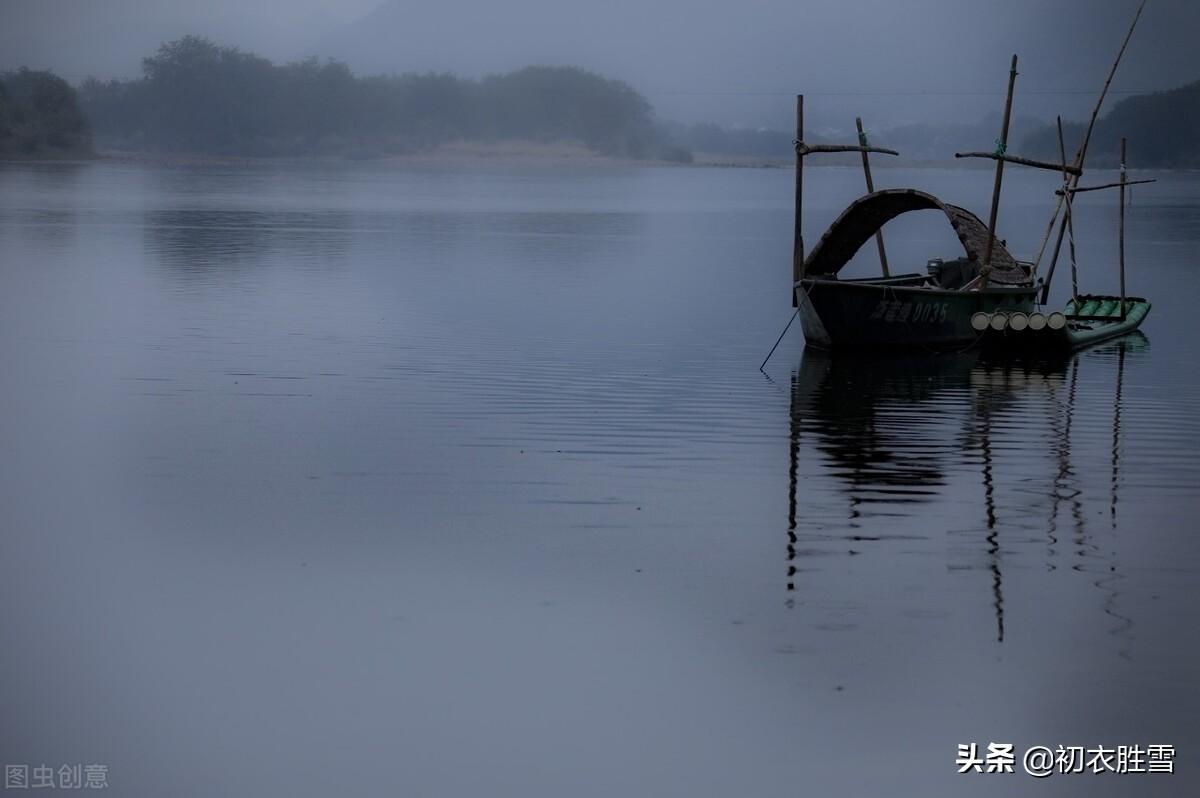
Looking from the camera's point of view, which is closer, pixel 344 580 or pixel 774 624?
pixel 774 624

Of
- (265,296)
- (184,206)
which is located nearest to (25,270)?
(265,296)

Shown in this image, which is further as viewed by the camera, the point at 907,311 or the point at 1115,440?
the point at 907,311

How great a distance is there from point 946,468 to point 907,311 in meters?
11.4

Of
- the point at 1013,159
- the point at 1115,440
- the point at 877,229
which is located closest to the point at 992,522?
the point at 1115,440

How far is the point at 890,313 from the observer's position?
30656 mm

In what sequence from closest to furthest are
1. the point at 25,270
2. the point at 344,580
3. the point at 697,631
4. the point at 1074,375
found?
the point at 697,631 < the point at 344,580 < the point at 1074,375 < the point at 25,270

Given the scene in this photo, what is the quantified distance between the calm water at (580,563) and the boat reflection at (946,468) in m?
0.09

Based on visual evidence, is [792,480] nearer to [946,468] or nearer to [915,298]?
[946,468]

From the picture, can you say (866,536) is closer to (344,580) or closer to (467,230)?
→ (344,580)

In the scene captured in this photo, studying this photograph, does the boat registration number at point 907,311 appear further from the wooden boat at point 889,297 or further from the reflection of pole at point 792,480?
the reflection of pole at point 792,480

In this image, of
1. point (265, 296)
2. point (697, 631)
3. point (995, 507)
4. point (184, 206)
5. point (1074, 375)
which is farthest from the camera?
point (184, 206)

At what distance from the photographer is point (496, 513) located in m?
16.9

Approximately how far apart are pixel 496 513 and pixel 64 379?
1297 centimetres

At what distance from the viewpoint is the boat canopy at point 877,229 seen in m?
A: 31.6
